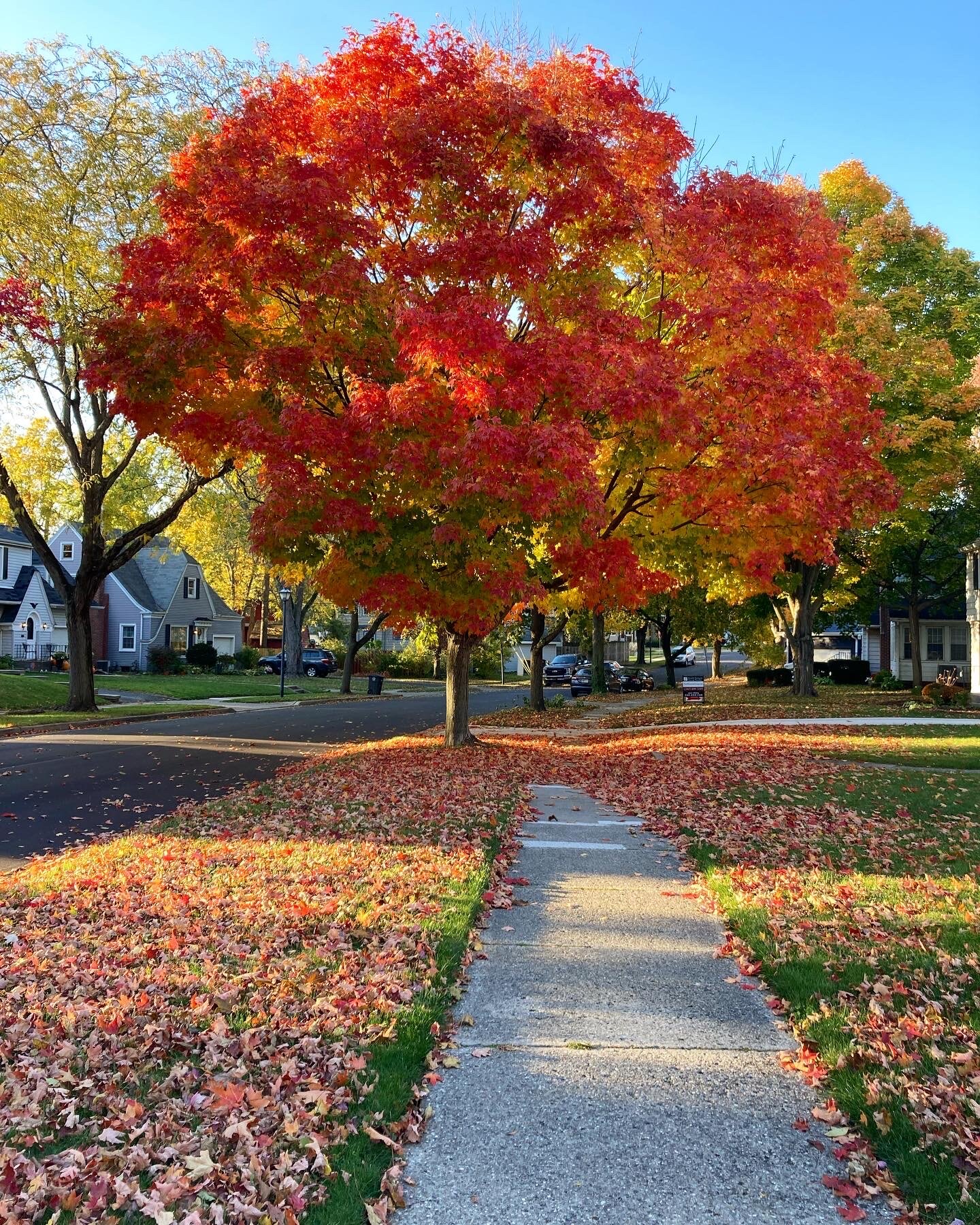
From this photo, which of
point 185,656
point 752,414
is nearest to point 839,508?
point 752,414

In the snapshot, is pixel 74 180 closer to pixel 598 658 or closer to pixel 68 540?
pixel 598 658

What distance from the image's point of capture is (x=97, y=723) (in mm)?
25375

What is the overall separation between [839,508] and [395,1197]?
14854 millimetres

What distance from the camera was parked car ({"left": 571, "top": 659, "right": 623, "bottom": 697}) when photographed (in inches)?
1720

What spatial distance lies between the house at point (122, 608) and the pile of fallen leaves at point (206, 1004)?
37.8 meters

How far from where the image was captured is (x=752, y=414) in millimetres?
14039

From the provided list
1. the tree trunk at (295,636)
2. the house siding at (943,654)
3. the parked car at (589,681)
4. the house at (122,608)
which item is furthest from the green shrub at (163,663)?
the house siding at (943,654)

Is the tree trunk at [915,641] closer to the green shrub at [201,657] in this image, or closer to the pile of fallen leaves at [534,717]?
the pile of fallen leaves at [534,717]

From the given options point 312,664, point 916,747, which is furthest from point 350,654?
point 916,747

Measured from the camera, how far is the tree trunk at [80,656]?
91.1 feet

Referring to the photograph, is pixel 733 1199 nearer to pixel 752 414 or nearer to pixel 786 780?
pixel 786 780

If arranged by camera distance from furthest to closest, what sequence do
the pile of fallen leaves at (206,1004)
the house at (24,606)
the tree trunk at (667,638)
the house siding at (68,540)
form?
the house siding at (68,540) < the house at (24,606) < the tree trunk at (667,638) < the pile of fallen leaves at (206,1004)

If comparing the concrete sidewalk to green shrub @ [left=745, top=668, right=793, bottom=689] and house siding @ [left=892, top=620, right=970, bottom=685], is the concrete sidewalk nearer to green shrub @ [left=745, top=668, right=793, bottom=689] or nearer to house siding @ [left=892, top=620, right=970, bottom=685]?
house siding @ [left=892, top=620, right=970, bottom=685]

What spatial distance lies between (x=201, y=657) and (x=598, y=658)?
2387cm
